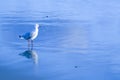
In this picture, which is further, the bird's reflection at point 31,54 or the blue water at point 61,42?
the bird's reflection at point 31,54

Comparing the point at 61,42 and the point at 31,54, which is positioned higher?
the point at 61,42

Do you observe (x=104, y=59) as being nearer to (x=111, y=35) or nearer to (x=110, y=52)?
(x=110, y=52)

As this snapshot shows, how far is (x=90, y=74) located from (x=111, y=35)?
15.4ft

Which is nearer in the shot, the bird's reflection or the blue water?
the blue water

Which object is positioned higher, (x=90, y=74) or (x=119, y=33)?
(x=119, y=33)

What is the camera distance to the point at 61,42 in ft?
47.0

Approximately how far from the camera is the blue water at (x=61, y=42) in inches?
447

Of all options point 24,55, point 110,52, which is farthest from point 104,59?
point 24,55

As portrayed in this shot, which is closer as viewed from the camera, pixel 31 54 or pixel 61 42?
pixel 31 54

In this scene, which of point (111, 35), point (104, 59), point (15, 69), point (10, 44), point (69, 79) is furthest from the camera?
point (111, 35)

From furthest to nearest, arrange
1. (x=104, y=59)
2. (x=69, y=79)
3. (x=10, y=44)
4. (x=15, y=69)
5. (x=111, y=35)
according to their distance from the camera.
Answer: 1. (x=111, y=35)
2. (x=10, y=44)
3. (x=104, y=59)
4. (x=15, y=69)
5. (x=69, y=79)

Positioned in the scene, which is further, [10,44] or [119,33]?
[119,33]

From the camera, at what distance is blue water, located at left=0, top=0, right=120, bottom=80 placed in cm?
1135

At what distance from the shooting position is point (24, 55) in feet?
A: 41.5
